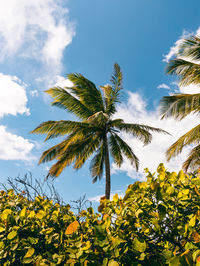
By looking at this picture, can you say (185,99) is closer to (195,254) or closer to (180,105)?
(180,105)

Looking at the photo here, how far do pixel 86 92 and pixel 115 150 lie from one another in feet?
10.1

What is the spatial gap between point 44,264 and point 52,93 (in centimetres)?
893

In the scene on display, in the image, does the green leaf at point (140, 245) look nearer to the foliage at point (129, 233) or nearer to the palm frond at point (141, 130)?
the foliage at point (129, 233)

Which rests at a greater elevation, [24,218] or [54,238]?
[24,218]

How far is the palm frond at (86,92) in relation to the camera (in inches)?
390

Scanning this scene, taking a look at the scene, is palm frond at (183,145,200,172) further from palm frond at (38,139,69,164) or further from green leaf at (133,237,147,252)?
green leaf at (133,237,147,252)

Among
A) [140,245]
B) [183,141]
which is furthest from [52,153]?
[140,245]

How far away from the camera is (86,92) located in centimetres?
984

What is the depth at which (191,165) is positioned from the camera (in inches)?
358

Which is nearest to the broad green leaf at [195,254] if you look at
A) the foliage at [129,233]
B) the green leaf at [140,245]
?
the foliage at [129,233]

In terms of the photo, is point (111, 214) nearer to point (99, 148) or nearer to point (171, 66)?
point (171, 66)

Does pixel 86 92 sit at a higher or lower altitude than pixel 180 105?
higher

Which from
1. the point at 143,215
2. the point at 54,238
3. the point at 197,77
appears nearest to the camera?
the point at 143,215

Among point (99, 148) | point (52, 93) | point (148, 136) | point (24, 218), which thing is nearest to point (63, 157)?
point (99, 148)
